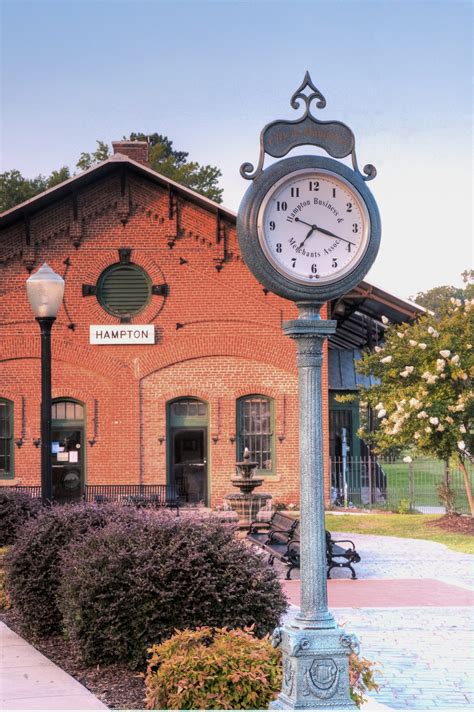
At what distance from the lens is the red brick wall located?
27094 mm

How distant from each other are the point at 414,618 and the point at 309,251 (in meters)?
6.73

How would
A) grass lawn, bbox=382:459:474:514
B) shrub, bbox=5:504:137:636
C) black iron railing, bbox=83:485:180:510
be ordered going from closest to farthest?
shrub, bbox=5:504:137:636, black iron railing, bbox=83:485:180:510, grass lawn, bbox=382:459:474:514

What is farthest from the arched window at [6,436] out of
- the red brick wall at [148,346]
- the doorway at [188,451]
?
the doorway at [188,451]

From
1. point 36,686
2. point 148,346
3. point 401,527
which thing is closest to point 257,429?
point 148,346

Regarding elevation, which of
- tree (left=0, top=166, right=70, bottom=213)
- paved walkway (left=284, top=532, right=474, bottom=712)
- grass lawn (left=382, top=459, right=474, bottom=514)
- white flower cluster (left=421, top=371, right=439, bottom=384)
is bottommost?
paved walkway (left=284, top=532, right=474, bottom=712)

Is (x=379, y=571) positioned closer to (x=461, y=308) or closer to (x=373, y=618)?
(x=373, y=618)

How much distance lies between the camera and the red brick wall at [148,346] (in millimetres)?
27094

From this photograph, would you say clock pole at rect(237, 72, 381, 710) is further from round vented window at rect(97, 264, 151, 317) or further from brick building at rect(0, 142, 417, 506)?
round vented window at rect(97, 264, 151, 317)

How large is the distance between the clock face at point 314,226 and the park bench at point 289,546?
737 cm

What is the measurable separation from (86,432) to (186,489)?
9.43 ft

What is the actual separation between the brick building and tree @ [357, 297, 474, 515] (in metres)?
3.12

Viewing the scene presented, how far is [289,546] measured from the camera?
15594 mm

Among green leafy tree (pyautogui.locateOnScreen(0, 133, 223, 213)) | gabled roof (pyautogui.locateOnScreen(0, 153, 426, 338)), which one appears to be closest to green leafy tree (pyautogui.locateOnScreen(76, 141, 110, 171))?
green leafy tree (pyautogui.locateOnScreen(0, 133, 223, 213))

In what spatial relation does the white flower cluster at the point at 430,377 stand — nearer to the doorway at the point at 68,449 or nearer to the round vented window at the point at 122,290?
the round vented window at the point at 122,290
